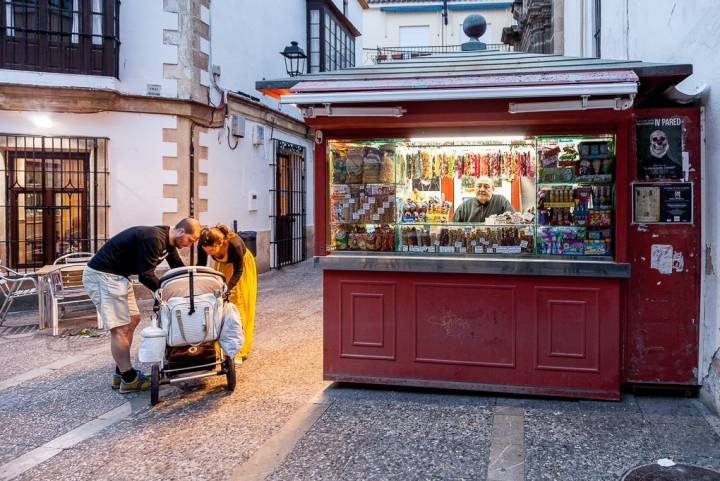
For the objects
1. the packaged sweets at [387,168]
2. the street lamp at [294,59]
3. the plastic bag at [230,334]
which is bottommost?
the plastic bag at [230,334]

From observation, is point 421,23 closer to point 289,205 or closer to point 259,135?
point 289,205

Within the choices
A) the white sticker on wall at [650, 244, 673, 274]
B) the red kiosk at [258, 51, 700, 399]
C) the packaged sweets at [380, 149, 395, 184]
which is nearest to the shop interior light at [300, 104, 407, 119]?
the red kiosk at [258, 51, 700, 399]

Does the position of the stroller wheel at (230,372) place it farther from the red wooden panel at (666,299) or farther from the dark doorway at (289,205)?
the dark doorway at (289,205)

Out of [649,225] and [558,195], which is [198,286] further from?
[649,225]

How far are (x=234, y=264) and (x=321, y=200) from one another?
1.10 meters

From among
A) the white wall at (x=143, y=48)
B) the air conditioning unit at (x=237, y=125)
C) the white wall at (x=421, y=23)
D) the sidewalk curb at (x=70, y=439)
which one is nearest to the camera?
the sidewalk curb at (x=70, y=439)

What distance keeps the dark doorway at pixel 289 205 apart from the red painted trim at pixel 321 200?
918cm

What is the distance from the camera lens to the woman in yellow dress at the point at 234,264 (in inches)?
226

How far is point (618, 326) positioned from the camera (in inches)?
201

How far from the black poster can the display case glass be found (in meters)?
0.23

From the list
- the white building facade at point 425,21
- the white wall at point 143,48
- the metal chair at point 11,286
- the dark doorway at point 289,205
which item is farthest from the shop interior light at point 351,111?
the white building facade at point 425,21

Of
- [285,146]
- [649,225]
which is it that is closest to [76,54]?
[285,146]

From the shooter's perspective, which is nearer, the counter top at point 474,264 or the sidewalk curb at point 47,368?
the counter top at point 474,264

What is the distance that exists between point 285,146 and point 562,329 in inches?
457
